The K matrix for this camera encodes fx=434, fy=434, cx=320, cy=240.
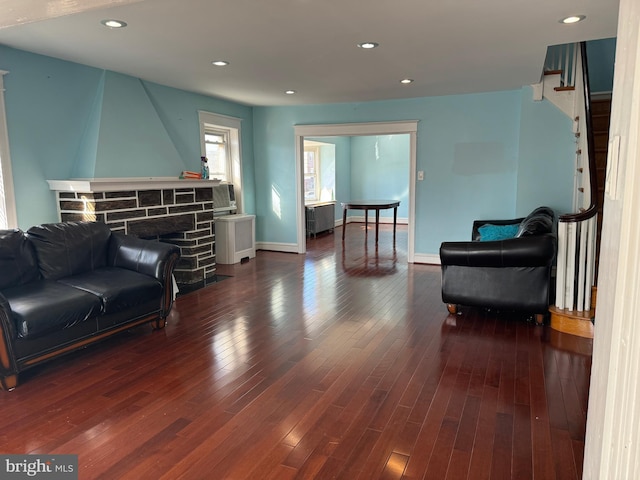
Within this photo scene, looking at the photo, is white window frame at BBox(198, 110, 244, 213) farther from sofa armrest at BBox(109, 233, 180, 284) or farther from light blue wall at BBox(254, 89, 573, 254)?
sofa armrest at BBox(109, 233, 180, 284)

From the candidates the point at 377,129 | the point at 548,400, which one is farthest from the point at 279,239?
the point at 548,400

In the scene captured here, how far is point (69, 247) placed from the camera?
140 inches

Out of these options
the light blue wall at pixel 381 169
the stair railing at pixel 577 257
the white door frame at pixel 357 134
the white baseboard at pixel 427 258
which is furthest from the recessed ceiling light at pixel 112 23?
the light blue wall at pixel 381 169

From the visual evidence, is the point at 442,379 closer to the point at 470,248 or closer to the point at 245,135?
the point at 470,248

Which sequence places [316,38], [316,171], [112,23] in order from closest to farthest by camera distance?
[112,23] → [316,38] → [316,171]

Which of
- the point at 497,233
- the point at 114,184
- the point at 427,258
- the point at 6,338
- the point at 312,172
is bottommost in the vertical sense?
the point at 427,258

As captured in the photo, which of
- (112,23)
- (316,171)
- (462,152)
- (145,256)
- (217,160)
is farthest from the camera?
(316,171)

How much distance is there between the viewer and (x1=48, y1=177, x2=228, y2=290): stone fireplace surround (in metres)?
4.11

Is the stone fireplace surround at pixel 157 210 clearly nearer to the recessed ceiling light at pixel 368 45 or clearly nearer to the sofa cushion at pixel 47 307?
the sofa cushion at pixel 47 307

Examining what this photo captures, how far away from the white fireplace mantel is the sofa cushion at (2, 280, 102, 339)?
1.13 meters

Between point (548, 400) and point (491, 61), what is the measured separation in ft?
10.2

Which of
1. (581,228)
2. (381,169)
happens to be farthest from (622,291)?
(381,169)

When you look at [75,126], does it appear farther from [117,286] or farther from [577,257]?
[577,257]

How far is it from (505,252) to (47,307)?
3380mm
